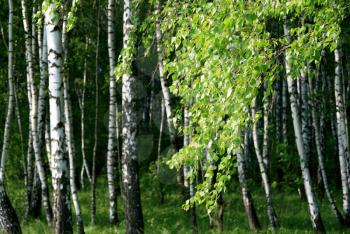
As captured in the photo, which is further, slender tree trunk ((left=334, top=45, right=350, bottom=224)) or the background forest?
slender tree trunk ((left=334, top=45, right=350, bottom=224))

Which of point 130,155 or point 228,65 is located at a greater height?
point 228,65

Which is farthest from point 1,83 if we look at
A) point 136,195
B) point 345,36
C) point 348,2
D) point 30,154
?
point 348,2

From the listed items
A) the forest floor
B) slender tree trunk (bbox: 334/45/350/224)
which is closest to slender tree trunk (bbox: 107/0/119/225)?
the forest floor

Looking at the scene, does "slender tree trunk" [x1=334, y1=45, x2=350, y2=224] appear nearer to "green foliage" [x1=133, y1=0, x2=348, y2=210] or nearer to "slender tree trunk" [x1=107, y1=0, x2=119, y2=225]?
"slender tree trunk" [x1=107, y1=0, x2=119, y2=225]

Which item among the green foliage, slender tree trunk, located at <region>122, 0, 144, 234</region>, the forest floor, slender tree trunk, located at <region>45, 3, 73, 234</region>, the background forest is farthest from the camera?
the forest floor

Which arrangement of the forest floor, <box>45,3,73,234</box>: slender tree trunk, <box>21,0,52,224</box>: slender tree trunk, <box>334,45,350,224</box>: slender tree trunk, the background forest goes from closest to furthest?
1. the background forest
2. <box>45,3,73,234</box>: slender tree trunk
3. <box>21,0,52,224</box>: slender tree trunk
4. the forest floor
5. <box>334,45,350,224</box>: slender tree trunk

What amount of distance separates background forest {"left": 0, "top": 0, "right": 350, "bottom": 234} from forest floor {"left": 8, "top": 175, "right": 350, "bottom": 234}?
0.06m

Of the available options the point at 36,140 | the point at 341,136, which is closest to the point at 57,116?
the point at 36,140

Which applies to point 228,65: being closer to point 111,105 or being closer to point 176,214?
point 111,105

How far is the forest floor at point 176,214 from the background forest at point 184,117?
0.20ft

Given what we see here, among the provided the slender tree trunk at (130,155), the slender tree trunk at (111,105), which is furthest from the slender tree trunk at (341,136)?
the slender tree trunk at (130,155)

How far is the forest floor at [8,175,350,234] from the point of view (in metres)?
12.1

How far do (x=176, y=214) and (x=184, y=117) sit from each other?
3.30m

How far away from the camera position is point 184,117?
508 inches
